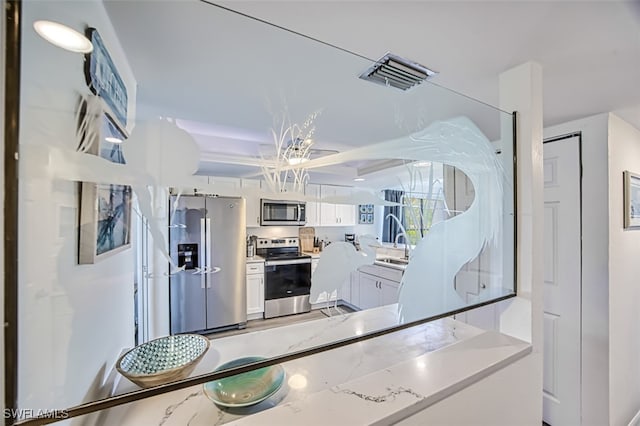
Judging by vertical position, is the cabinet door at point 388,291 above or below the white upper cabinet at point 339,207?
below

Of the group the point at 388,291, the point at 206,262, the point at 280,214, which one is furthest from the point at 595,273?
the point at 206,262

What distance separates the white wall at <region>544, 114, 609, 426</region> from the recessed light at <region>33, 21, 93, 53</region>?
8.27 ft

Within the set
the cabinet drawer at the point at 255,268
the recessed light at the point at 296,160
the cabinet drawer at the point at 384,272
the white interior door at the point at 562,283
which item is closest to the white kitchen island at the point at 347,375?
the cabinet drawer at the point at 384,272

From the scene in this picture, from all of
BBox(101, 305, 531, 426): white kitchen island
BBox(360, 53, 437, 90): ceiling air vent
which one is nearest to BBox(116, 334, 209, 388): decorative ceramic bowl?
BBox(101, 305, 531, 426): white kitchen island

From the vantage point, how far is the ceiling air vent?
1048 mm

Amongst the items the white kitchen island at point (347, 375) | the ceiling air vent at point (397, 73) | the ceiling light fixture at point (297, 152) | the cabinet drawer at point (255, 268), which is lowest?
the white kitchen island at point (347, 375)

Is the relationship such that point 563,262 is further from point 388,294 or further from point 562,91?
point 388,294

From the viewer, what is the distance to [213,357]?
0.91 m

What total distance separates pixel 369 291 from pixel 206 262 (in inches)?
33.3

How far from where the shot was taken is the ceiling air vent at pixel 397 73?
3.44ft

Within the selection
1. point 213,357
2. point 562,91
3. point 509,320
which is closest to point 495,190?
point 509,320

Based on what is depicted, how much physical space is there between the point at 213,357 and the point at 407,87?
140cm

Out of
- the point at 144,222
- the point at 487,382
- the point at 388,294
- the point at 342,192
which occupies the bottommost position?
the point at 487,382

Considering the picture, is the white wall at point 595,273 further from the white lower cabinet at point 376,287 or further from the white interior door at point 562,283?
the white lower cabinet at point 376,287
